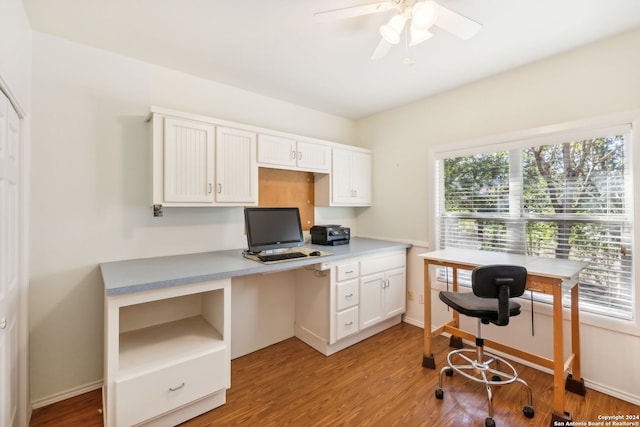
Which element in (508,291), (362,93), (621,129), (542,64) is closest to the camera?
(508,291)

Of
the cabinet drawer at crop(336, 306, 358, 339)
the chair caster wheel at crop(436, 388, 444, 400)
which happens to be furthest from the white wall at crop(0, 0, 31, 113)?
the chair caster wheel at crop(436, 388, 444, 400)

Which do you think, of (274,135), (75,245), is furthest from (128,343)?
(274,135)

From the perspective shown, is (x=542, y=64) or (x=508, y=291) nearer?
(x=508, y=291)

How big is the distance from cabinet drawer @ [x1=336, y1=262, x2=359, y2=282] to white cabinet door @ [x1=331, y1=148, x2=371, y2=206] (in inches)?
33.5

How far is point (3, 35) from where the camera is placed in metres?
1.33

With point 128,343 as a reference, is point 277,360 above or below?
below

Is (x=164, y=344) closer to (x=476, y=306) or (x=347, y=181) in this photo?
(x=476, y=306)

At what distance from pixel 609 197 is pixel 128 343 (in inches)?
A: 141

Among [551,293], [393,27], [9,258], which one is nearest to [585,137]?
Result: [551,293]

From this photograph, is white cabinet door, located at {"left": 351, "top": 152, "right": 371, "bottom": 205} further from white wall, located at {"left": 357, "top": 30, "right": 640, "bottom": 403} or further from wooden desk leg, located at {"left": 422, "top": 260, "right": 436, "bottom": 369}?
wooden desk leg, located at {"left": 422, "top": 260, "right": 436, "bottom": 369}

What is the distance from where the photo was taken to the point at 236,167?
2.45m

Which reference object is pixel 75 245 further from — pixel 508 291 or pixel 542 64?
pixel 542 64

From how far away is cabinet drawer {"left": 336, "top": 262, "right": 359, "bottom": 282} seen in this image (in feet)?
8.48

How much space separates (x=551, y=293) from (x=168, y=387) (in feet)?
8.07
